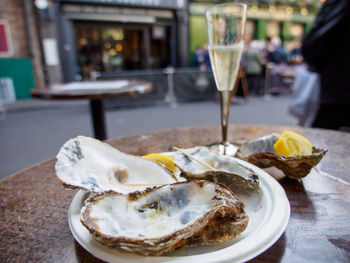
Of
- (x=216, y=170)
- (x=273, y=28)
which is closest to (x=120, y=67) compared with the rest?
(x=273, y=28)

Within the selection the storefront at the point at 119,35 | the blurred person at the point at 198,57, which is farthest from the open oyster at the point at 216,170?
the blurred person at the point at 198,57

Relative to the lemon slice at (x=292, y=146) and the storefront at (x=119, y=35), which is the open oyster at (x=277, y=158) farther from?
the storefront at (x=119, y=35)

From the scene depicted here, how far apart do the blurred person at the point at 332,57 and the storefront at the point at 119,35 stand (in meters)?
6.34

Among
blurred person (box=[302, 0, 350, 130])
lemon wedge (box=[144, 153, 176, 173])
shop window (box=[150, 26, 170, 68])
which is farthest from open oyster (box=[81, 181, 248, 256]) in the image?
shop window (box=[150, 26, 170, 68])

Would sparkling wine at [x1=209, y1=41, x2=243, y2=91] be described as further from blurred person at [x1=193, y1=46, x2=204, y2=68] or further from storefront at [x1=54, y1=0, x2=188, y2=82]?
blurred person at [x1=193, y1=46, x2=204, y2=68]

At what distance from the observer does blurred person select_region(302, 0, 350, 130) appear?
5.39 ft

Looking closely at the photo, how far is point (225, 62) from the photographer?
708 millimetres

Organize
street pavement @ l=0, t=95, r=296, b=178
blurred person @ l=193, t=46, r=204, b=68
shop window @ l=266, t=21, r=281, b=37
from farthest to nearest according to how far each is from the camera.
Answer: shop window @ l=266, t=21, r=281, b=37
blurred person @ l=193, t=46, r=204, b=68
street pavement @ l=0, t=95, r=296, b=178

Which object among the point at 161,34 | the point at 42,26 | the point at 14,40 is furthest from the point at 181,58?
the point at 14,40

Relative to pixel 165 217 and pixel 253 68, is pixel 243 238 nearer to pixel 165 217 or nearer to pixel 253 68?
pixel 165 217

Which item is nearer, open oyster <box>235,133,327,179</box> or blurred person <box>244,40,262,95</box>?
open oyster <box>235,133,327,179</box>

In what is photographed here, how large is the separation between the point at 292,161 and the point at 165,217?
282mm

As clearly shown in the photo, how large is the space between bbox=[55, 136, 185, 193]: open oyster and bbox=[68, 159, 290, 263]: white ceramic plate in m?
0.03

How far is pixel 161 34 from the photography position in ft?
29.7
